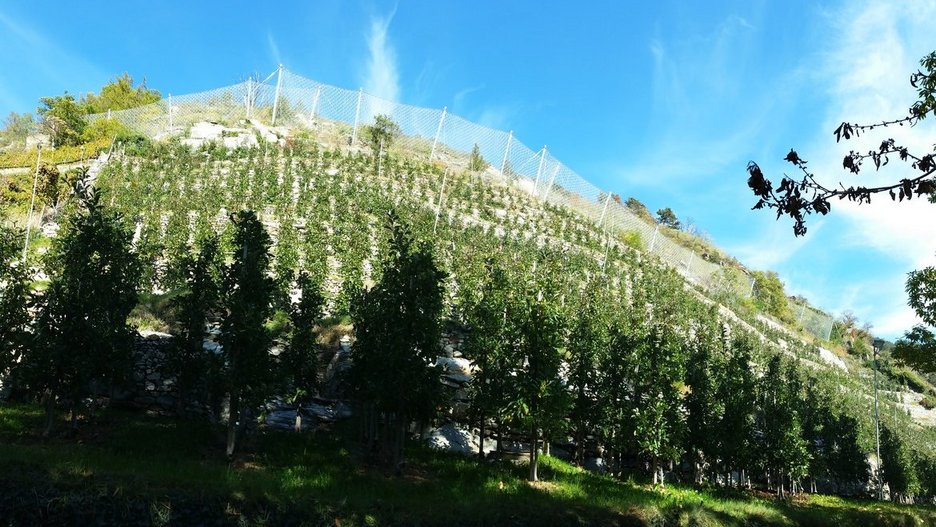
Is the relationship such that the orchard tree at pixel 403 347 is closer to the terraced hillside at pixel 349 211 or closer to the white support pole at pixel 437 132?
the terraced hillside at pixel 349 211

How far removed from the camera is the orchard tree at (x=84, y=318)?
12.6 metres

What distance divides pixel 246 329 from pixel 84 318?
423cm

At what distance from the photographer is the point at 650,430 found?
17.6 m

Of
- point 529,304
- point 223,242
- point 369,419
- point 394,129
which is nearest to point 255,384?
point 369,419

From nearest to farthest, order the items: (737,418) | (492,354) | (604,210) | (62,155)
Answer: (492,354), (737,418), (62,155), (604,210)

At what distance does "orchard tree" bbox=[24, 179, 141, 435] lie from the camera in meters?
12.6

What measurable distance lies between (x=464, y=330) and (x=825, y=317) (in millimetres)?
68888

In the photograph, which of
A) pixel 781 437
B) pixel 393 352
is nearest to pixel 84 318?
pixel 393 352

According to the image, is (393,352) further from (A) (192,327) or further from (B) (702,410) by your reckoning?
(B) (702,410)

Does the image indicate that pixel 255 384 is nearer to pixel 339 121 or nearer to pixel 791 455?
pixel 791 455

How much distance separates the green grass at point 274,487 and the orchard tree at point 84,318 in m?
1.40

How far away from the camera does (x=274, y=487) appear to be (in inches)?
418

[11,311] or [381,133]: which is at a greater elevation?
[381,133]

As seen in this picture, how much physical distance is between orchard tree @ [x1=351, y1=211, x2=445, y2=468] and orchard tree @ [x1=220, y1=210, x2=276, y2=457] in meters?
2.54
